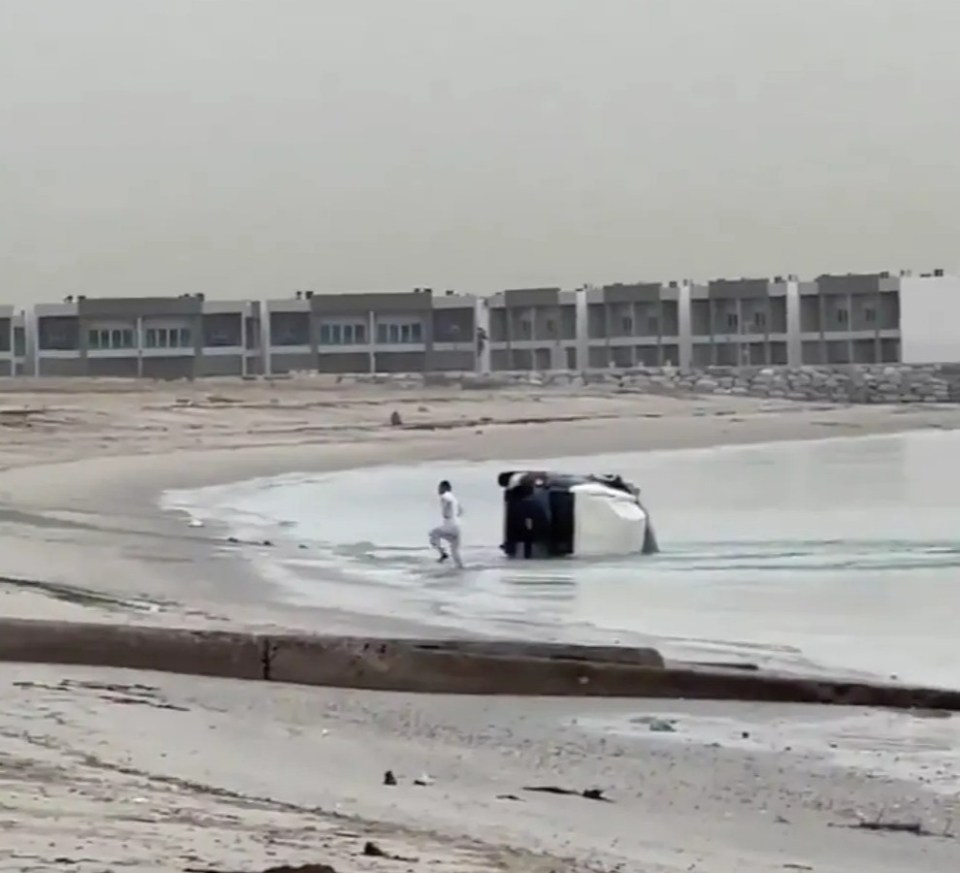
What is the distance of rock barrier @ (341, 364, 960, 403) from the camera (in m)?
69.6

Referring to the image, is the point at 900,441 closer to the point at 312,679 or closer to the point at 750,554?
the point at 750,554

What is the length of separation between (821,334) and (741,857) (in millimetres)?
86723

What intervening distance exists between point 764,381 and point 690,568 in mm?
61217

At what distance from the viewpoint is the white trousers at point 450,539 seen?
15.3 meters

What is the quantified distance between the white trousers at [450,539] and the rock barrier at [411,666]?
24.4ft

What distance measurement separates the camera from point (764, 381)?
75.1 meters

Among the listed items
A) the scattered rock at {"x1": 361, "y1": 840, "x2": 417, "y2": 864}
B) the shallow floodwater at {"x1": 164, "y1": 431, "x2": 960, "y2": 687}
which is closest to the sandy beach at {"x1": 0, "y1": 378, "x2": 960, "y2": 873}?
the scattered rock at {"x1": 361, "y1": 840, "x2": 417, "y2": 864}

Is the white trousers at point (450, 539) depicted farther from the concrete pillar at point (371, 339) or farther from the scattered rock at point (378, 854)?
the concrete pillar at point (371, 339)

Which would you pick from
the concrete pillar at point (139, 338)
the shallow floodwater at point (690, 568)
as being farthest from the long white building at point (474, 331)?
the shallow floodwater at point (690, 568)

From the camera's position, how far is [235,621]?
31.6 ft

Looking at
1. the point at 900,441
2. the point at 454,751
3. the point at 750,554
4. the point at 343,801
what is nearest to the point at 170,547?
the point at 750,554

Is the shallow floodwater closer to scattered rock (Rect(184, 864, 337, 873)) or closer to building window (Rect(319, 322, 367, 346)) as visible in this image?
scattered rock (Rect(184, 864, 337, 873))

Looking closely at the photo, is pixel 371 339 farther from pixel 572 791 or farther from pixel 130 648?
pixel 572 791

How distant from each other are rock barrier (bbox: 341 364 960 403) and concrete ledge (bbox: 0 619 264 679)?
58.6 meters
